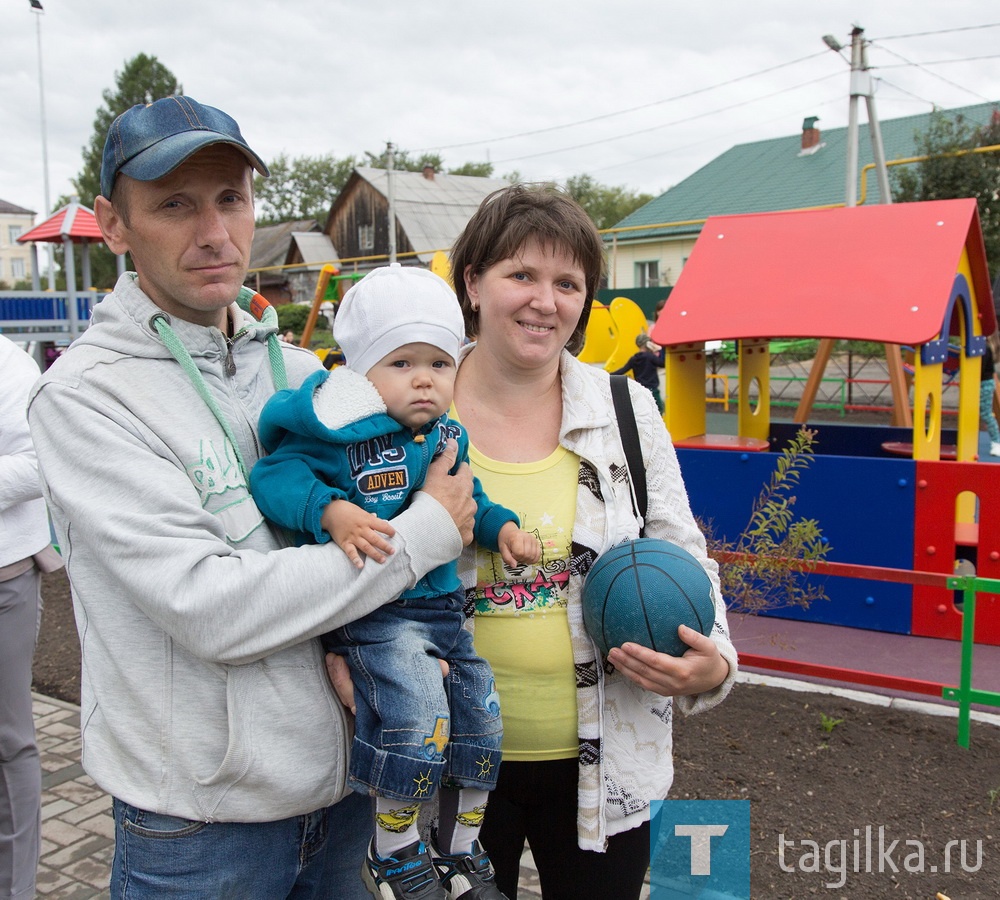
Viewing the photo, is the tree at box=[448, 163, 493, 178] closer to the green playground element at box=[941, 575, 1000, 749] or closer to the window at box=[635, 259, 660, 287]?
the window at box=[635, 259, 660, 287]

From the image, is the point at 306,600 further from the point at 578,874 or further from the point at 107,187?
the point at 578,874

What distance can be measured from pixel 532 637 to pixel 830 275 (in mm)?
4795

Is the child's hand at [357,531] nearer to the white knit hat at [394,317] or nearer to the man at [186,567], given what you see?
the man at [186,567]

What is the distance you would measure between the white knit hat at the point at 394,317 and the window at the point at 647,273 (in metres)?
Answer: 34.3

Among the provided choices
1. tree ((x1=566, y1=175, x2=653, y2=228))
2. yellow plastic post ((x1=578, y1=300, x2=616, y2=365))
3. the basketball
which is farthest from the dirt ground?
tree ((x1=566, y1=175, x2=653, y2=228))

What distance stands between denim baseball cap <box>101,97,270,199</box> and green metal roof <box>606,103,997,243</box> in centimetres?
3051

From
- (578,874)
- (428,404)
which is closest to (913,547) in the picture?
(578,874)

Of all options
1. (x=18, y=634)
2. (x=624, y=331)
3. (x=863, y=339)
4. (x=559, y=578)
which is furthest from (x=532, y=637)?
(x=624, y=331)

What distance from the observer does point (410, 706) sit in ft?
5.56

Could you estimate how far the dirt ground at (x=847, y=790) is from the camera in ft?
10.8

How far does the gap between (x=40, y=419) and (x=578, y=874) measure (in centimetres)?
160

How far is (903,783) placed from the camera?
3.81 m

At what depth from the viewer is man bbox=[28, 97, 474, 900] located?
1425mm

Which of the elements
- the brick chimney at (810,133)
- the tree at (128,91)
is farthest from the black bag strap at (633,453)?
the tree at (128,91)
